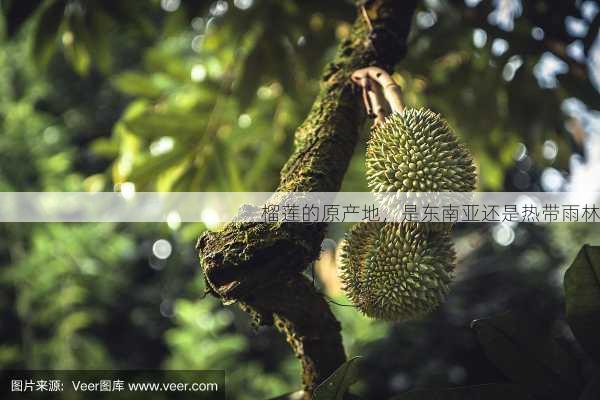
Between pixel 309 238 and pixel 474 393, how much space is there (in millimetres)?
222

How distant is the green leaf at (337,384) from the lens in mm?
576

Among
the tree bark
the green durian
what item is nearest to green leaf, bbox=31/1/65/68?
the tree bark

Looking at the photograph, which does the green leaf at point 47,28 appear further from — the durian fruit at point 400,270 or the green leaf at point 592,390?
the green leaf at point 592,390

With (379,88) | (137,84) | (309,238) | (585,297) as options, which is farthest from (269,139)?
(585,297)

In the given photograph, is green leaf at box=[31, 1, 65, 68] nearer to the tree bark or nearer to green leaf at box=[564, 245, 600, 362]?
the tree bark

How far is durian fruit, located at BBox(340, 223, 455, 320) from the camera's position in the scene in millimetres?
747

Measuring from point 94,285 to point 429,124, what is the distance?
353cm

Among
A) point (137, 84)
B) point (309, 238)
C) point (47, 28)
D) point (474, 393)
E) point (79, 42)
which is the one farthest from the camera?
point (137, 84)

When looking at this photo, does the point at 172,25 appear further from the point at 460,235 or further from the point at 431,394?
the point at 460,235

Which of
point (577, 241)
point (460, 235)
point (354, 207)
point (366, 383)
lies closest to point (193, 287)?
point (366, 383)

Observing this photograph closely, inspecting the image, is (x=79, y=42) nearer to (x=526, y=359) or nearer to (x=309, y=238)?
(x=309, y=238)

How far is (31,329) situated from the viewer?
399cm

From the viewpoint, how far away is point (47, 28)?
145 cm

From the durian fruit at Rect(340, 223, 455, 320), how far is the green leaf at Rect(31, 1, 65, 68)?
1.03 meters
